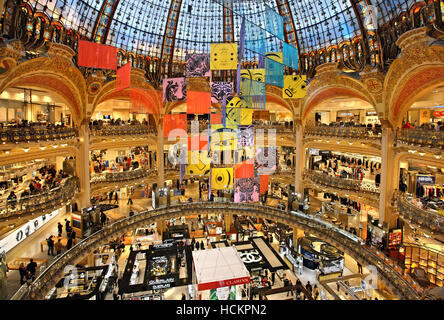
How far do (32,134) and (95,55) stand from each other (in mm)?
6820

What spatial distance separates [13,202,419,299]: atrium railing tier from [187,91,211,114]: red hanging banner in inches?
428

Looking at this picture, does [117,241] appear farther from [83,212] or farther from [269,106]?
[269,106]

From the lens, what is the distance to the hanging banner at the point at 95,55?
58.2ft

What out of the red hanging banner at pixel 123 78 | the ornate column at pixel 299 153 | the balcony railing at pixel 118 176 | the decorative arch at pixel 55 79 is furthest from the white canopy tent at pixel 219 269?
the decorative arch at pixel 55 79

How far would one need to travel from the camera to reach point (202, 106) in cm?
2272

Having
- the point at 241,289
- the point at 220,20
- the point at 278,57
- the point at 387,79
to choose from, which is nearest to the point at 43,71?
the point at 278,57

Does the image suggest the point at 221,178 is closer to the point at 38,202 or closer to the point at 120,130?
the point at 120,130

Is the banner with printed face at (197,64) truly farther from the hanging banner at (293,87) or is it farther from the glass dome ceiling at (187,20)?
the hanging banner at (293,87)

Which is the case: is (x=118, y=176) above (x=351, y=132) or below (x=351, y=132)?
below

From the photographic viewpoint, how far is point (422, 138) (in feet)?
54.2

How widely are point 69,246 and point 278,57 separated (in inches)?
810

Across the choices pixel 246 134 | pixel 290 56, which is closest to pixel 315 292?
pixel 246 134

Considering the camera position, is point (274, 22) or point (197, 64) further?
point (197, 64)

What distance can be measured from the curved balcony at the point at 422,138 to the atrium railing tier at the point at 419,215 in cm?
382
